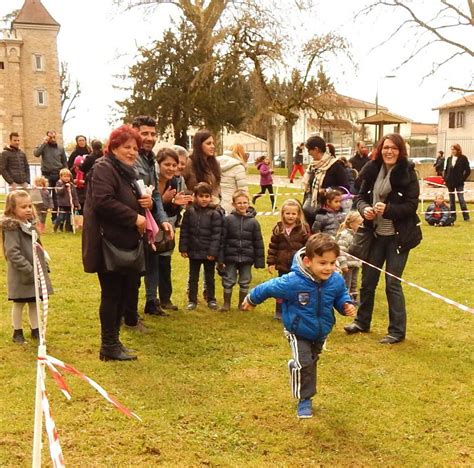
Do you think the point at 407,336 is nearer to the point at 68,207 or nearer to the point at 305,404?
the point at 305,404

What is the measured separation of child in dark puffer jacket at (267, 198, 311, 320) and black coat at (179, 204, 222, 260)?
0.66m

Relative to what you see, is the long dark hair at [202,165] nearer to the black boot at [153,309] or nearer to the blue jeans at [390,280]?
the black boot at [153,309]

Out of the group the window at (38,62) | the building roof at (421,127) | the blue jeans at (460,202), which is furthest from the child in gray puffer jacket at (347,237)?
the building roof at (421,127)

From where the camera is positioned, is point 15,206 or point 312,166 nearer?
point 15,206

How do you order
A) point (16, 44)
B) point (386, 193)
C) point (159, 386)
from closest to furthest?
point (159, 386)
point (386, 193)
point (16, 44)

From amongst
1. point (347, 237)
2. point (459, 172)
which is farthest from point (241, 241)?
point (459, 172)

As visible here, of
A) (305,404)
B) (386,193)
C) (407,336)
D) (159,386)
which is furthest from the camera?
(407,336)

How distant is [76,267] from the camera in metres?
8.45

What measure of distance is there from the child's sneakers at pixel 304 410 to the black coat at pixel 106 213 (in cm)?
186

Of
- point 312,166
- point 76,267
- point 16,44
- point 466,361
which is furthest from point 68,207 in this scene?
point 16,44

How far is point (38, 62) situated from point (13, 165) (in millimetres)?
37772

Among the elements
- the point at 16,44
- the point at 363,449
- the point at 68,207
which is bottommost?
the point at 363,449

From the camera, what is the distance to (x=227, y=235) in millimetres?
6191

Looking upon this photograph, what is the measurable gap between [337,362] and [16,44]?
154ft
